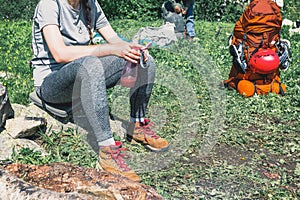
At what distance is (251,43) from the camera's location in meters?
4.91

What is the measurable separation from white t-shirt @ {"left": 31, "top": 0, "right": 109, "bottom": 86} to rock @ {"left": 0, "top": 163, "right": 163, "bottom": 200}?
1.37 metres

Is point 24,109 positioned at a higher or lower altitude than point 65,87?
lower

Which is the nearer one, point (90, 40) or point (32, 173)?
point (32, 173)

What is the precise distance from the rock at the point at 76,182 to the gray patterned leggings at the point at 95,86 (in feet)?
2.92

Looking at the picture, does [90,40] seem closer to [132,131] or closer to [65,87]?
[65,87]

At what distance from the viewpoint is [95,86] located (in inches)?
117

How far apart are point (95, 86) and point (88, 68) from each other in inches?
4.8

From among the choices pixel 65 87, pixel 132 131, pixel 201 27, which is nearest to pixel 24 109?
pixel 65 87

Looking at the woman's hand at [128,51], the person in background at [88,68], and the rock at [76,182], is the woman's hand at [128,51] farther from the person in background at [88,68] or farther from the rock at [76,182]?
the rock at [76,182]

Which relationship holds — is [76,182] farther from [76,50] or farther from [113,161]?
[76,50]

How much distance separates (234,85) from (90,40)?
83.7 inches

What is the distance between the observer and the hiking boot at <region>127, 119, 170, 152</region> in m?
3.51

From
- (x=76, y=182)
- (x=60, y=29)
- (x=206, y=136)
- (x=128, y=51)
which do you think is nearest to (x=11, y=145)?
(x=60, y=29)

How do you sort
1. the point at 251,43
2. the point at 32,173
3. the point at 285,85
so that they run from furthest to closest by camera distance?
the point at 285,85
the point at 251,43
the point at 32,173
